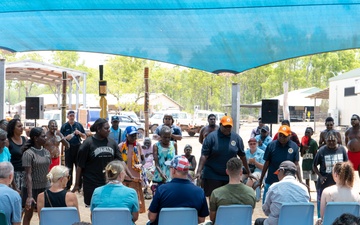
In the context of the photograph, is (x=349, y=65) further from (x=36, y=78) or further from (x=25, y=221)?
(x=25, y=221)

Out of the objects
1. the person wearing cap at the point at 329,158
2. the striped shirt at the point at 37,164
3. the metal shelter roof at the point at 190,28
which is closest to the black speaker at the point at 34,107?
the metal shelter roof at the point at 190,28

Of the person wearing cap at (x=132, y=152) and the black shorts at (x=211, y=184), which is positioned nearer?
the black shorts at (x=211, y=184)

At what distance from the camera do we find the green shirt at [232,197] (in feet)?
16.1

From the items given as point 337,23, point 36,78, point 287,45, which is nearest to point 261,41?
point 287,45

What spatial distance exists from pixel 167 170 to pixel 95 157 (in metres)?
2.00

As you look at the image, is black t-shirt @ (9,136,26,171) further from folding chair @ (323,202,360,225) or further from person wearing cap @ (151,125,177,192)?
folding chair @ (323,202,360,225)

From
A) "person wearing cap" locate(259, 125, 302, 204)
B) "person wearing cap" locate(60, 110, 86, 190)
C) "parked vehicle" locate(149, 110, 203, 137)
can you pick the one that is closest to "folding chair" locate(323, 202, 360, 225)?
"person wearing cap" locate(259, 125, 302, 204)

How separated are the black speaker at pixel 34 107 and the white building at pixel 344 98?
1946 cm

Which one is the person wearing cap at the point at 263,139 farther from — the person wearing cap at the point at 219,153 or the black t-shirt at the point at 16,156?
the black t-shirt at the point at 16,156

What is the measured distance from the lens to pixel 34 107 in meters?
12.8

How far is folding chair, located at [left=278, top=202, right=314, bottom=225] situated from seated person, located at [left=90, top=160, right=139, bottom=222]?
3.94 ft

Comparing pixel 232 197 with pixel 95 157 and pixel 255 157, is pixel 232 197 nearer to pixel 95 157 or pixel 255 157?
pixel 95 157

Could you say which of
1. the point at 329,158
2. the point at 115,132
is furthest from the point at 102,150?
the point at 115,132

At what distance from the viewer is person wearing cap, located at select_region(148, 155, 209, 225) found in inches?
184
